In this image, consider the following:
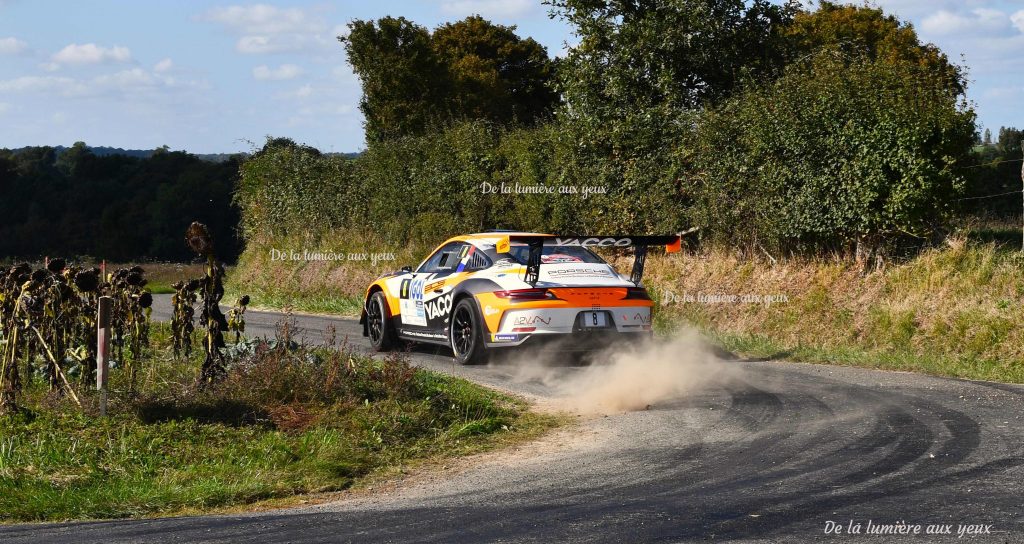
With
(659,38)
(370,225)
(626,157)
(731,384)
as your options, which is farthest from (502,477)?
(370,225)

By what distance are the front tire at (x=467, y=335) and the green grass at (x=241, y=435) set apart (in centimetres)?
177

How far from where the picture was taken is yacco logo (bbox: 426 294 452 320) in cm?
1363

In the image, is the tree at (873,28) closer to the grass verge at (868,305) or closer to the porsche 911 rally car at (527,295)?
the grass verge at (868,305)

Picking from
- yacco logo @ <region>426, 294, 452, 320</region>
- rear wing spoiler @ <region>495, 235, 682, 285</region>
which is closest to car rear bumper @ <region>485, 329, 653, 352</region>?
rear wing spoiler @ <region>495, 235, 682, 285</region>

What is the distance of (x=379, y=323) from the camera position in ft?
50.2

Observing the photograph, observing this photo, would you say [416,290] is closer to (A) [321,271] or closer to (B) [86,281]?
(B) [86,281]

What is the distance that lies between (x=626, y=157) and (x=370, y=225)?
9055mm

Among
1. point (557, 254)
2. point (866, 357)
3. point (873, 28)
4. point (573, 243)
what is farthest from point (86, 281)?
point (873, 28)

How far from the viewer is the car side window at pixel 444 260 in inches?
552

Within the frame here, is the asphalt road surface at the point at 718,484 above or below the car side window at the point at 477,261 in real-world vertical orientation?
below

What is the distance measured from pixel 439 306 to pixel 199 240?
4.51m

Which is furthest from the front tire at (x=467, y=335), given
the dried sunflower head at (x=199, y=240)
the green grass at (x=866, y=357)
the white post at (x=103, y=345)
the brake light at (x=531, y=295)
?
the white post at (x=103, y=345)

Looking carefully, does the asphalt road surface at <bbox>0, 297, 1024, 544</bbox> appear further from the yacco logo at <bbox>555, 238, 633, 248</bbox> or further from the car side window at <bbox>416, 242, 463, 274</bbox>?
the car side window at <bbox>416, 242, 463, 274</bbox>

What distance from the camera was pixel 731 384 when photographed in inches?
460
